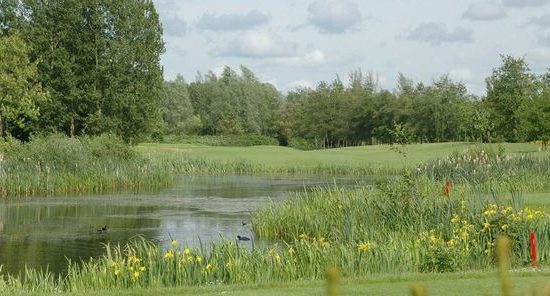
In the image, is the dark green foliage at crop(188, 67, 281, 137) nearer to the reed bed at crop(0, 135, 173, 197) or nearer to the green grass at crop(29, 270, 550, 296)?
the reed bed at crop(0, 135, 173, 197)

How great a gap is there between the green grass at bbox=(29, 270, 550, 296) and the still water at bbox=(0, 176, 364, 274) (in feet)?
13.1

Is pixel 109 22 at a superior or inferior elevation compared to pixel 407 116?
superior

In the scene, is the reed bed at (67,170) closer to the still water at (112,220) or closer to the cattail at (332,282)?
the still water at (112,220)

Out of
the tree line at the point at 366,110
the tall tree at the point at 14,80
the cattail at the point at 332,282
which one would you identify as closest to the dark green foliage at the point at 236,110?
the tree line at the point at 366,110

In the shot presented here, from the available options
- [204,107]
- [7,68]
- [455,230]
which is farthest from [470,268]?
[204,107]

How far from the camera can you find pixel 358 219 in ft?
56.1

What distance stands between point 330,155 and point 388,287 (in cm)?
5570

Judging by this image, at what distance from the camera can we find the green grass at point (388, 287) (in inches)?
358

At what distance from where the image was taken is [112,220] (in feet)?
81.6

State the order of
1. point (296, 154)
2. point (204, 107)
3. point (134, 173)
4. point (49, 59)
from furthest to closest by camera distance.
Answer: point (204, 107)
point (296, 154)
point (49, 59)
point (134, 173)

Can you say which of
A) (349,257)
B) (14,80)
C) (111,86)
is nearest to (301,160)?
(111,86)

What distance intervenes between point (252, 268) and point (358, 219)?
5.53m

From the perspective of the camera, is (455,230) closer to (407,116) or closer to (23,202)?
(23,202)

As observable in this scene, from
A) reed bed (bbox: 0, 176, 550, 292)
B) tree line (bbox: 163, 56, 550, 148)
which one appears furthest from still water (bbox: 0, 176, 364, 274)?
tree line (bbox: 163, 56, 550, 148)
